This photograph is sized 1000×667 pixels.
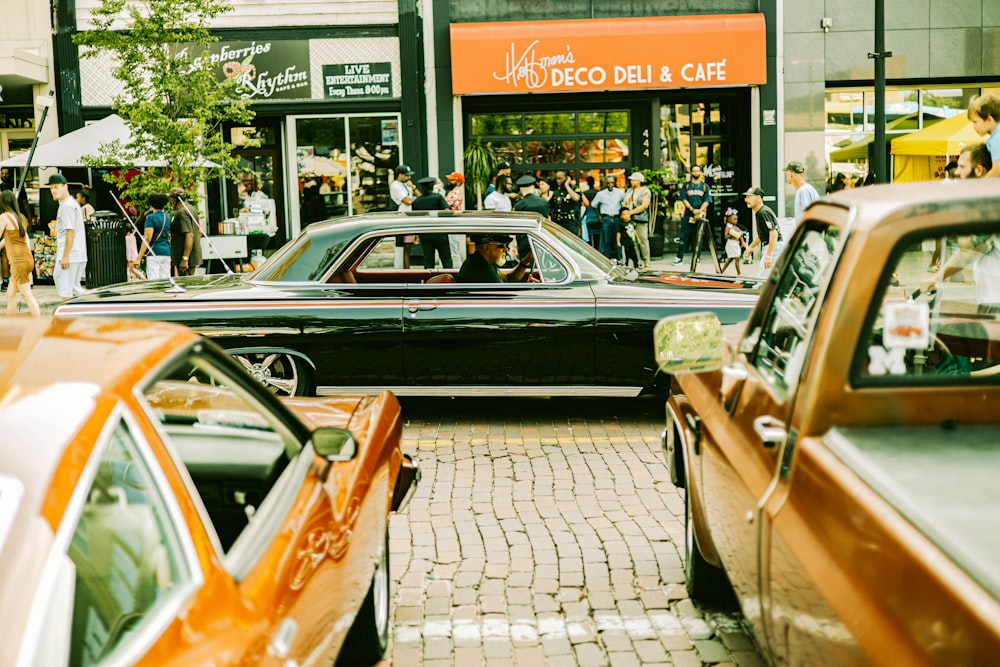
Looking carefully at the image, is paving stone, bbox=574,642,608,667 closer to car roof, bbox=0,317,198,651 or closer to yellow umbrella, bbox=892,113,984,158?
car roof, bbox=0,317,198,651

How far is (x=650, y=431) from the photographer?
330 inches

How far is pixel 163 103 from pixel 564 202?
7947 millimetres

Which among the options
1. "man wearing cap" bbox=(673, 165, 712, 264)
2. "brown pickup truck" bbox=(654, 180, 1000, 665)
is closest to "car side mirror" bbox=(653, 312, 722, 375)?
"brown pickup truck" bbox=(654, 180, 1000, 665)

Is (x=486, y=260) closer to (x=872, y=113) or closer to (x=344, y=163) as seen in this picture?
(x=344, y=163)

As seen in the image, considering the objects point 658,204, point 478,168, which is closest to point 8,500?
point 478,168

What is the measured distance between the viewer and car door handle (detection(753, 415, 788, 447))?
3031mm

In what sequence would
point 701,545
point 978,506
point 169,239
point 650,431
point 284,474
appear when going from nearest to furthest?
point 978,506
point 284,474
point 701,545
point 650,431
point 169,239

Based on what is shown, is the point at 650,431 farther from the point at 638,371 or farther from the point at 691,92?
the point at 691,92

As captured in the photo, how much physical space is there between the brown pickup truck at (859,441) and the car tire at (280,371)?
4.48 meters

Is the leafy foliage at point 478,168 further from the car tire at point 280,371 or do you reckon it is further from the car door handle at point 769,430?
the car door handle at point 769,430

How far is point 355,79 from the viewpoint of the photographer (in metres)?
22.0

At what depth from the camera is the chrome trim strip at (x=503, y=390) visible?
27.7 feet

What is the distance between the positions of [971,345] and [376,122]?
19.3m

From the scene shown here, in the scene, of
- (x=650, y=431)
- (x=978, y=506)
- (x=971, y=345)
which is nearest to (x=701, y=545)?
(x=971, y=345)
